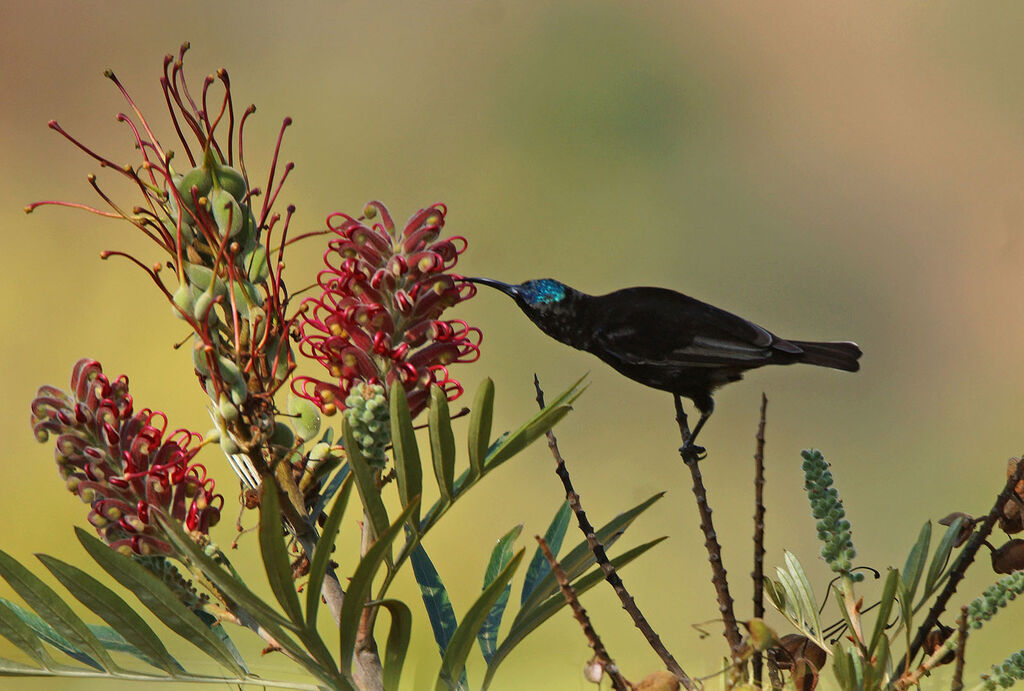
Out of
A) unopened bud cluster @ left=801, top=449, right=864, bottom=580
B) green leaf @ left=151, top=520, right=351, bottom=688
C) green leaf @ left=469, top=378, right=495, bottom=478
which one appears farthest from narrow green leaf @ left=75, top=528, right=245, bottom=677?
unopened bud cluster @ left=801, top=449, right=864, bottom=580

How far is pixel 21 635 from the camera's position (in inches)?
13.7

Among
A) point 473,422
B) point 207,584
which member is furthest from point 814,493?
point 207,584

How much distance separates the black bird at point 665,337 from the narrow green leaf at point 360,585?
0.22 metres

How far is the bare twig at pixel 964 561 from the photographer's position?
1.20ft

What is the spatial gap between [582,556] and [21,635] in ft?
0.71

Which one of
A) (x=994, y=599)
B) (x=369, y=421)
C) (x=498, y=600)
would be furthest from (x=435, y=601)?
(x=994, y=599)

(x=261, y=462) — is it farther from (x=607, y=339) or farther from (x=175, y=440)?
(x=607, y=339)

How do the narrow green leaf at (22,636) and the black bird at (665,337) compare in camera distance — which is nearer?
the narrow green leaf at (22,636)

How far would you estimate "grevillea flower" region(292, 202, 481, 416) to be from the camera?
372 millimetres

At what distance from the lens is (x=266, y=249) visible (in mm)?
366

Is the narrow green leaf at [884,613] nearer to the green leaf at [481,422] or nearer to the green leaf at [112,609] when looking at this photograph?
the green leaf at [481,422]

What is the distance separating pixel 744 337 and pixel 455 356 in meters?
0.19

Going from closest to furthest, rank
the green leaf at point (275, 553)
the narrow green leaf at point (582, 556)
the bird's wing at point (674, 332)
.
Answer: the green leaf at point (275, 553) < the narrow green leaf at point (582, 556) < the bird's wing at point (674, 332)

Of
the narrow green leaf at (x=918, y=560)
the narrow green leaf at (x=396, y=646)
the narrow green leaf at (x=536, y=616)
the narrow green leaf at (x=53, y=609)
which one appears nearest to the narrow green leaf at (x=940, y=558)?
the narrow green leaf at (x=918, y=560)
